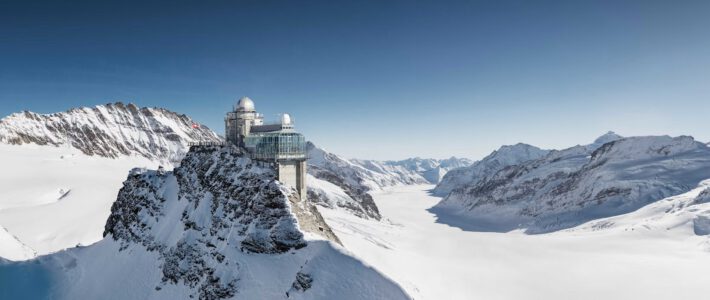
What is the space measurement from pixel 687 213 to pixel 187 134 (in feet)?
627

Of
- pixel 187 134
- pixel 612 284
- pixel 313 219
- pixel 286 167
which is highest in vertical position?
pixel 187 134

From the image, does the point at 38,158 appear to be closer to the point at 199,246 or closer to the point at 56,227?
the point at 56,227

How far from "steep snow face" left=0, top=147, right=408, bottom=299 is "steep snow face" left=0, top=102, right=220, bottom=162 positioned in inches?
4310

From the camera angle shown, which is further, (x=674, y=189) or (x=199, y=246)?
(x=674, y=189)

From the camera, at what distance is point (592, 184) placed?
11844 cm

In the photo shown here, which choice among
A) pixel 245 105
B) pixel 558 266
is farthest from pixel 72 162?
pixel 558 266

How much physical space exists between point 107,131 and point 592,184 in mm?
182433

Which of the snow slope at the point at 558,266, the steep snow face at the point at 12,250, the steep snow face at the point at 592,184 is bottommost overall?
the snow slope at the point at 558,266

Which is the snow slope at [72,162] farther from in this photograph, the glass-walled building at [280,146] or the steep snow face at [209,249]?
the glass-walled building at [280,146]

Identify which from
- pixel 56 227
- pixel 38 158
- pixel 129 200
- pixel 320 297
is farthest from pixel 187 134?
pixel 320 297

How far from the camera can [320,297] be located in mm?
29484

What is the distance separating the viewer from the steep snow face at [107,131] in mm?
145750

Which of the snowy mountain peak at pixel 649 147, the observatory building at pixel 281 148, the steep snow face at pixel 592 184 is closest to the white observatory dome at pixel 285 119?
the observatory building at pixel 281 148

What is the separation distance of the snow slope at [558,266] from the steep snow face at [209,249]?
6516mm
